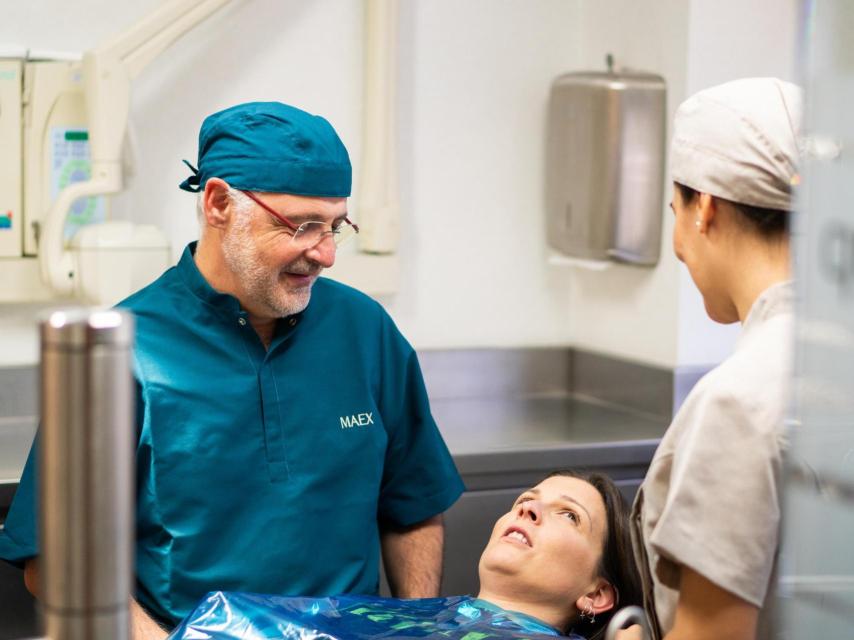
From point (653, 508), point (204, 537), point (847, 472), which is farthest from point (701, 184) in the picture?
point (204, 537)

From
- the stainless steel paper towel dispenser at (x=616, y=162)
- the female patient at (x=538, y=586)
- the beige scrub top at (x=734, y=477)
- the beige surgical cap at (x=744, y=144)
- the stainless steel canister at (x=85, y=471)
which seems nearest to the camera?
the stainless steel canister at (x=85, y=471)

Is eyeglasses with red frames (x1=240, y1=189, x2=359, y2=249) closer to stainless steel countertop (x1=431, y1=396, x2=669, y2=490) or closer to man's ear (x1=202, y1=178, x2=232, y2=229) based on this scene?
man's ear (x1=202, y1=178, x2=232, y2=229)

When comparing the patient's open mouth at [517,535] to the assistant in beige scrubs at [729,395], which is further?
the patient's open mouth at [517,535]

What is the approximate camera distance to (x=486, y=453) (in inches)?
92.8

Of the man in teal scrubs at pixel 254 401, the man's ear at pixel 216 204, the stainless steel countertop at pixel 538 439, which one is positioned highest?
the man's ear at pixel 216 204

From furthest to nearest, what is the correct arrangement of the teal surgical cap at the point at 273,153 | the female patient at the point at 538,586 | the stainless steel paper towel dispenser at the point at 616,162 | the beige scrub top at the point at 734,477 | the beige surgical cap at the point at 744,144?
1. the stainless steel paper towel dispenser at the point at 616,162
2. the teal surgical cap at the point at 273,153
3. the female patient at the point at 538,586
4. the beige surgical cap at the point at 744,144
5. the beige scrub top at the point at 734,477

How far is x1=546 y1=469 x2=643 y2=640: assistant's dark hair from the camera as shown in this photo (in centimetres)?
183

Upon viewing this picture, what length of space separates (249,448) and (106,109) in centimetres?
95

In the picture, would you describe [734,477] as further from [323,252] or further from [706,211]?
[323,252]

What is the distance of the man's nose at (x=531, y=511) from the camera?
1853mm

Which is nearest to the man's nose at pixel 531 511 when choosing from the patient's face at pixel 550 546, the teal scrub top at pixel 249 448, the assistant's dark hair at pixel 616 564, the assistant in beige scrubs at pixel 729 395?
the patient's face at pixel 550 546

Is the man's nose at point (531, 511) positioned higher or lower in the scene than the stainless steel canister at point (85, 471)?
lower

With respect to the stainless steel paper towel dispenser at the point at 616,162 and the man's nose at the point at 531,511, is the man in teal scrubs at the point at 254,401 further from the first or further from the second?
the stainless steel paper towel dispenser at the point at 616,162

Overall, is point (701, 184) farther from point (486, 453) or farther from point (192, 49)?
point (192, 49)
